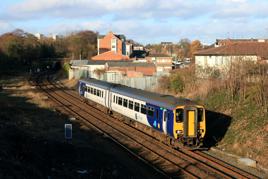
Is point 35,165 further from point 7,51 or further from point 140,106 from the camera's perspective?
point 7,51

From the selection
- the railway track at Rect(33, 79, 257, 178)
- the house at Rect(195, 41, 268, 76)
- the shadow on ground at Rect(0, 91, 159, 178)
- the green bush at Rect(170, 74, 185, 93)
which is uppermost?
the house at Rect(195, 41, 268, 76)

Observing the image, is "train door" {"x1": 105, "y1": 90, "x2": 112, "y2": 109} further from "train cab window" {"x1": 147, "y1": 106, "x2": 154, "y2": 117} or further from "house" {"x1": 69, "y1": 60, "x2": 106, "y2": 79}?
"house" {"x1": 69, "y1": 60, "x2": 106, "y2": 79}

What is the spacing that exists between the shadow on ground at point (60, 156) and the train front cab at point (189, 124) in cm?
291

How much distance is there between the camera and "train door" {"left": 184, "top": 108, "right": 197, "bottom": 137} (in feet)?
66.6

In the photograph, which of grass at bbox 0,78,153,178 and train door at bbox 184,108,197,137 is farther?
train door at bbox 184,108,197,137

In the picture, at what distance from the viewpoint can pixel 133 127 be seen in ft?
89.9

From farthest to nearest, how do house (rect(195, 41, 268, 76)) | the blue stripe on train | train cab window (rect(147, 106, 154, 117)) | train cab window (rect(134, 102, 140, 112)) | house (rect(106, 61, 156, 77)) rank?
house (rect(106, 61, 156, 77)), house (rect(195, 41, 268, 76)), train cab window (rect(134, 102, 140, 112)), train cab window (rect(147, 106, 154, 117)), the blue stripe on train

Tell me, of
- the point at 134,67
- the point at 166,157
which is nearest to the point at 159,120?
the point at 166,157

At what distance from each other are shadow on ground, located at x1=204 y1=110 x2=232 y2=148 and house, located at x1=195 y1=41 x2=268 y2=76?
389 cm

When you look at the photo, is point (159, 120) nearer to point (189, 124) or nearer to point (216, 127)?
point (189, 124)

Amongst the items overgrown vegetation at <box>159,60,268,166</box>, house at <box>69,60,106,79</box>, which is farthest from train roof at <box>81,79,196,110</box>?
house at <box>69,60,106,79</box>

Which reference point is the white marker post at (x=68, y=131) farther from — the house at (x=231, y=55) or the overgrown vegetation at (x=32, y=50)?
the overgrown vegetation at (x=32, y=50)

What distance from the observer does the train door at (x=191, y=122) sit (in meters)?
→ 20.3

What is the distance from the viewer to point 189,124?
20.4 meters
